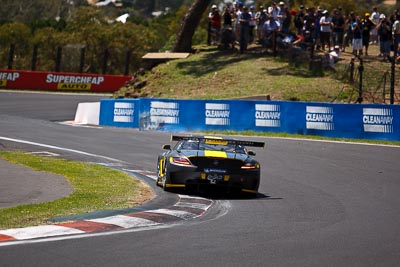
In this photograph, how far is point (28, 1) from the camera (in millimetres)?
95375

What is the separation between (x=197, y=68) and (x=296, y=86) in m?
6.33

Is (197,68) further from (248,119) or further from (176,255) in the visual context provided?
(176,255)

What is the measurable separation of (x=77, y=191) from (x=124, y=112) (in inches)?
695

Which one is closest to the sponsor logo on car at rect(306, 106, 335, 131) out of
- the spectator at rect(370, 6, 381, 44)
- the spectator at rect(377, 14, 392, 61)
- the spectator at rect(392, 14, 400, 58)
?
the spectator at rect(392, 14, 400, 58)

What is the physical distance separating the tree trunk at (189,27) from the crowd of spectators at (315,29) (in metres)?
3.28

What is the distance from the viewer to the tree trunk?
140 ft

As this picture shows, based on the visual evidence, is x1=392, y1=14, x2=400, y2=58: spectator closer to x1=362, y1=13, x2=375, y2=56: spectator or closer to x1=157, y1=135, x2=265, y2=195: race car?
x1=362, y1=13, x2=375, y2=56: spectator

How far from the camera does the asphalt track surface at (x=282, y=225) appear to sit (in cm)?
918

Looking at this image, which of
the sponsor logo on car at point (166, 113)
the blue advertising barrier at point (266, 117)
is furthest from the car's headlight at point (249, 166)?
the sponsor logo on car at point (166, 113)

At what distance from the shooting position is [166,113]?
30.2 meters

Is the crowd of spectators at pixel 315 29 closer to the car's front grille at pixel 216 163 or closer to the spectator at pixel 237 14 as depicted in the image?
the spectator at pixel 237 14

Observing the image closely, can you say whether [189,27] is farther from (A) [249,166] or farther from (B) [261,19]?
(A) [249,166]

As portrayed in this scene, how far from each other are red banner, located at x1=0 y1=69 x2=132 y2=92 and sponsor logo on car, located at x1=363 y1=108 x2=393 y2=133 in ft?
77.7

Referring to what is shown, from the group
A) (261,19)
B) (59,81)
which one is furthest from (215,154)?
(59,81)
